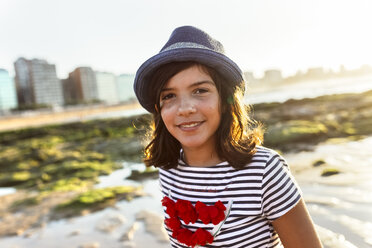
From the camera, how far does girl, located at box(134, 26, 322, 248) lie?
1599 mm

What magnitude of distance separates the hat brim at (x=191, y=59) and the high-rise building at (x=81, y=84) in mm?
146554

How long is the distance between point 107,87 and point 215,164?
17944cm

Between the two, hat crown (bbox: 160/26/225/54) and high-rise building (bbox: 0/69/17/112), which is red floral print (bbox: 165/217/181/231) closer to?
hat crown (bbox: 160/26/225/54)

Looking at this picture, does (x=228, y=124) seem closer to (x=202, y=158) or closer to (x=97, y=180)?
(x=202, y=158)

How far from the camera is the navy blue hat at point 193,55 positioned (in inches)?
66.2

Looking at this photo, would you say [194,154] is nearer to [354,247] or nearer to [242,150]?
[242,150]

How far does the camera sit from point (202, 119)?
5.93ft

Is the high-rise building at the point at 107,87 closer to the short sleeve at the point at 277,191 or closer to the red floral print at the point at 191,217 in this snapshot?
the red floral print at the point at 191,217

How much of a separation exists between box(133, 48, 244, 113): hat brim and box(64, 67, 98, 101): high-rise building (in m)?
147

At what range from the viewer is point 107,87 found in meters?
174

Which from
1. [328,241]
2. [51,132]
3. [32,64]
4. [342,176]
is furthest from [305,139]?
[32,64]

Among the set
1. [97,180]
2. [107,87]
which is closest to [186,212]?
[97,180]

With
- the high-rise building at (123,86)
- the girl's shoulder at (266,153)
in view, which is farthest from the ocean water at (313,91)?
the high-rise building at (123,86)

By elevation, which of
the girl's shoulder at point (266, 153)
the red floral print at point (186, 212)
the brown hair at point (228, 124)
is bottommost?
the red floral print at point (186, 212)
